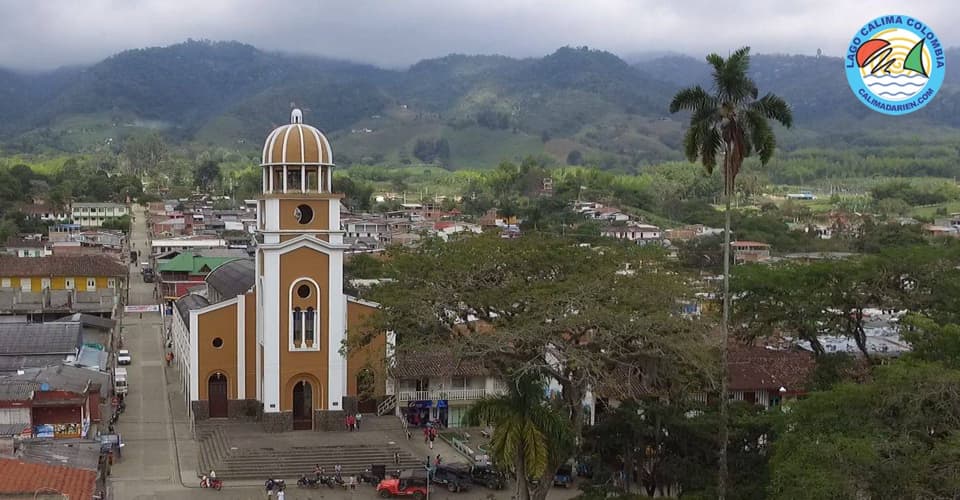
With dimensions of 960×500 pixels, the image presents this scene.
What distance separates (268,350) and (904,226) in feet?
231

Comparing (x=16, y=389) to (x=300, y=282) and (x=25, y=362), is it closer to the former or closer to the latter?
(x=25, y=362)

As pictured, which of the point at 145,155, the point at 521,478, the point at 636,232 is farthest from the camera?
the point at 145,155

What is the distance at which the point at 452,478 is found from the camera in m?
28.2

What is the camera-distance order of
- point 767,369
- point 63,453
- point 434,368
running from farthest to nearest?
point 434,368 < point 767,369 < point 63,453

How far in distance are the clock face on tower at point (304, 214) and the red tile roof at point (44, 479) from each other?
11559mm

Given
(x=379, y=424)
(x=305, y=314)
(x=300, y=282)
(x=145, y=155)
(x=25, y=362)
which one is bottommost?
(x=379, y=424)

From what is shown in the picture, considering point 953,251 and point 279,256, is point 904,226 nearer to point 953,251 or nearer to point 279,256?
point 953,251

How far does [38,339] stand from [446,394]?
1453cm

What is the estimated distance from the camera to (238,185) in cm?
13862

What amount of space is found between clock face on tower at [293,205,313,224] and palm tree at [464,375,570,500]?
11.5m

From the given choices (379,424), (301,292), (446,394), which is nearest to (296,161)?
(301,292)

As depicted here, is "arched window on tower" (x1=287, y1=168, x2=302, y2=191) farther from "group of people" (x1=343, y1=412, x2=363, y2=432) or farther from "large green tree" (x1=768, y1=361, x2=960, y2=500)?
"large green tree" (x1=768, y1=361, x2=960, y2=500)

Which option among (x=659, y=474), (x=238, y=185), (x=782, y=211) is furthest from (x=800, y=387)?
(x=238, y=185)

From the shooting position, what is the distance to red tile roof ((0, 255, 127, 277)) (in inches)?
2286
